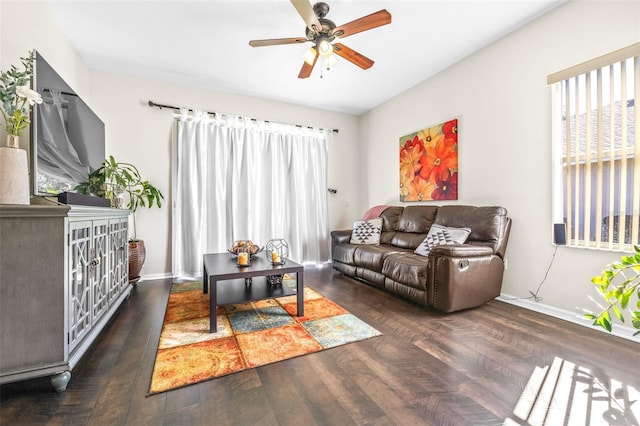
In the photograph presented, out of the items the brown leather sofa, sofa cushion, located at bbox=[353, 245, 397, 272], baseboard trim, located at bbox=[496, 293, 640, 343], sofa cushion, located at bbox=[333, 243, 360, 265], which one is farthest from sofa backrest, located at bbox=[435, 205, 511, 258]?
sofa cushion, located at bbox=[333, 243, 360, 265]

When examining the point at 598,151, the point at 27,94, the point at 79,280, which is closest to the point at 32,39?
the point at 27,94

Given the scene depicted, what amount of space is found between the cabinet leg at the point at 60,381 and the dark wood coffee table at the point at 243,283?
781 mm

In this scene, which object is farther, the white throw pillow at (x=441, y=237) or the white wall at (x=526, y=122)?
the white throw pillow at (x=441, y=237)

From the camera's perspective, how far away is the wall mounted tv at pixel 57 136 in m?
1.82

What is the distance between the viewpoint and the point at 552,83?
8.01 ft

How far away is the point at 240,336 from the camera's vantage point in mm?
1999

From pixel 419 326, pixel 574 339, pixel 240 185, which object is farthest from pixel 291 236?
pixel 574 339

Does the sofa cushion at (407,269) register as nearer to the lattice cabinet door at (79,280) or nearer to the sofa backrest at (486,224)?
the sofa backrest at (486,224)

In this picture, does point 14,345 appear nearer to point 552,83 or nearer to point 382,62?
point 382,62

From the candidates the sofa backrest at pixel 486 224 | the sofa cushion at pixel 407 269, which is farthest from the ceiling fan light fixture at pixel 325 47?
the sofa backrest at pixel 486 224

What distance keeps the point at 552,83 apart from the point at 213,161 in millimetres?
3833

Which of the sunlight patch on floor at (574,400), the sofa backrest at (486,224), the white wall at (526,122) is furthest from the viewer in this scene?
the sofa backrest at (486,224)

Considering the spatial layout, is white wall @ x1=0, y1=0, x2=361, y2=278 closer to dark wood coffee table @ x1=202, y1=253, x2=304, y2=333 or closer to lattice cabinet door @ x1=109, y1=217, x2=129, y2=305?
lattice cabinet door @ x1=109, y1=217, x2=129, y2=305

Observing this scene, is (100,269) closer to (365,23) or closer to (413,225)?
(365,23)
